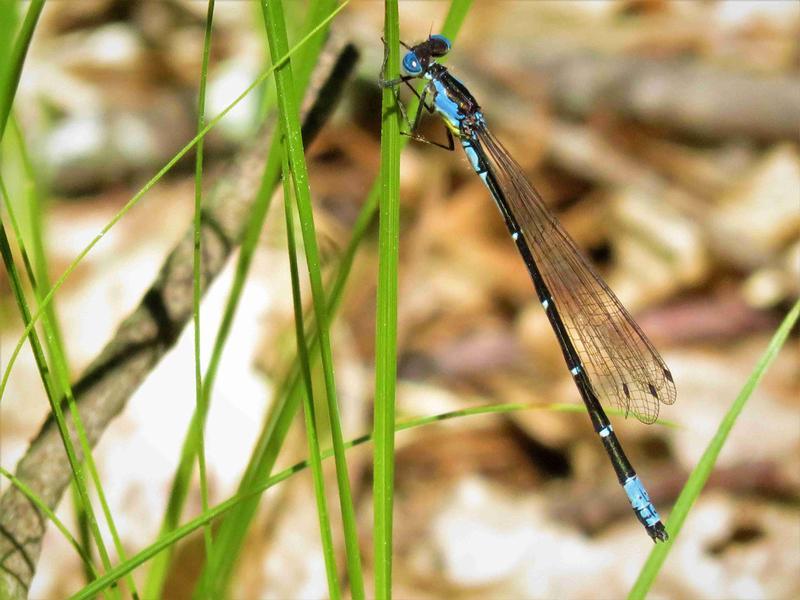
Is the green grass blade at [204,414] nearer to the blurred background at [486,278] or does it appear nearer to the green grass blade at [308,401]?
the green grass blade at [308,401]

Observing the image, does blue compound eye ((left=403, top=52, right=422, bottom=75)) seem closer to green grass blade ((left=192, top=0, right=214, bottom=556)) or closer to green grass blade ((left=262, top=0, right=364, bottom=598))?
green grass blade ((left=192, top=0, right=214, bottom=556))

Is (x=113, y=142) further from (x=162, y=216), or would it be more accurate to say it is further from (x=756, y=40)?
(x=756, y=40)

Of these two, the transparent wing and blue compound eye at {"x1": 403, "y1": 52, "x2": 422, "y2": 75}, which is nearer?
blue compound eye at {"x1": 403, "y1": 52, "x2": 422, "y2": 75}

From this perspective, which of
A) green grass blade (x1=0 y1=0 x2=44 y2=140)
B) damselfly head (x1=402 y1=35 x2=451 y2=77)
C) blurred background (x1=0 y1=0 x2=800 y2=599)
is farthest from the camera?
blurred background (x1=0 y1=0 x2=800 y2=599)

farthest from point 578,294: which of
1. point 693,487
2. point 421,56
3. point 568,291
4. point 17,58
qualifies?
point 17,58

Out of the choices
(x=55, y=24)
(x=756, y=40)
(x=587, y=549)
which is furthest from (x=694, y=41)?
(x=55, y=24)

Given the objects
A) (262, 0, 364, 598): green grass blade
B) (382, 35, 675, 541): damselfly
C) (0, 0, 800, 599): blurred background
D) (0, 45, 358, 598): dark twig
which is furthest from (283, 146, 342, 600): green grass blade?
(0, 0, 800, 599): blurred background

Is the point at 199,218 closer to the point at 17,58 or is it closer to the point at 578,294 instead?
the point at 17,58
